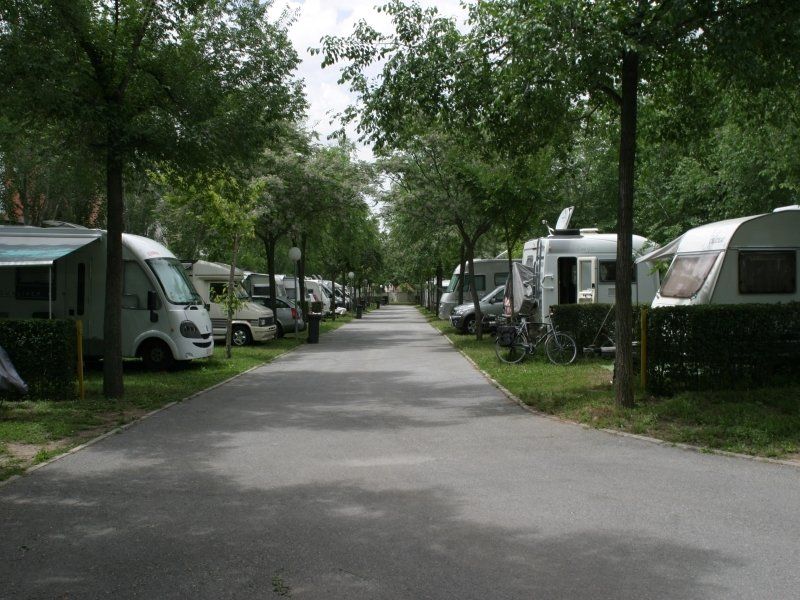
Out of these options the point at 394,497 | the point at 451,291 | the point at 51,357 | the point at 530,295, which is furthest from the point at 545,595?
the point at 451,291

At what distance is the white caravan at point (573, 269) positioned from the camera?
1953 cm

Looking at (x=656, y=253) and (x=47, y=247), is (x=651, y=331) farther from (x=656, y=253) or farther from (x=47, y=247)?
(x=47, y=247)

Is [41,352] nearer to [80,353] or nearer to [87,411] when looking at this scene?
[80,353]

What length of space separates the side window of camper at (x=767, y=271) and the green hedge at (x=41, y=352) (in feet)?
33.5

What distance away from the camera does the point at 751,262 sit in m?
12.8

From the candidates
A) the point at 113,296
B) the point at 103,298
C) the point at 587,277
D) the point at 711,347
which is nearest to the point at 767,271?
the point at 711,347

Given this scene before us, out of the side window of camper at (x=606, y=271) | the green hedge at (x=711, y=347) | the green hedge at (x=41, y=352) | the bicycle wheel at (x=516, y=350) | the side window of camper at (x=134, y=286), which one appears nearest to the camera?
the green hedge at (x=711, y=347)

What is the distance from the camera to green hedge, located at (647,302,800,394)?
419 inches

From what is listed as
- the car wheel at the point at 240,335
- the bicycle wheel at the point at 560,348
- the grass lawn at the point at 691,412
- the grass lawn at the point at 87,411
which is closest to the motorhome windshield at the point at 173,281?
the grass lawn at the point at 87,411

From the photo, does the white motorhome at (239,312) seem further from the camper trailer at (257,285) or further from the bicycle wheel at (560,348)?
the bicycle wheel at (560,348)

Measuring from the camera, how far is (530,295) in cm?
1962

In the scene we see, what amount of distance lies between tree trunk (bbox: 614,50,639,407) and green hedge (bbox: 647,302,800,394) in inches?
29.5

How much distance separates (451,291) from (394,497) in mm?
27898

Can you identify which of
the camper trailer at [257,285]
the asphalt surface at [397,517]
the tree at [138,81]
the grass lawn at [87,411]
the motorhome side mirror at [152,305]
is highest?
the tree at [138,81]
